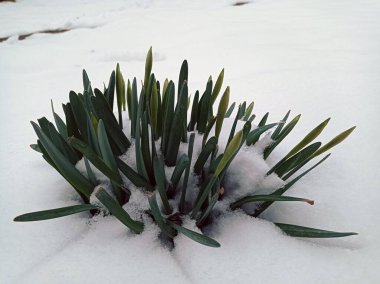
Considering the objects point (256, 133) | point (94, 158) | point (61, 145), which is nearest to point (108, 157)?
point (94, 158)

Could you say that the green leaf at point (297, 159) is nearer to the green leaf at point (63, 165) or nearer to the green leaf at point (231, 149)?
the green leaf at point (231, 149)

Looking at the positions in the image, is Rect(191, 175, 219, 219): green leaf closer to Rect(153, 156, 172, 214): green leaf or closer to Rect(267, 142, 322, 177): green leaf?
Rect(153, 156, 172, 214): green leaf

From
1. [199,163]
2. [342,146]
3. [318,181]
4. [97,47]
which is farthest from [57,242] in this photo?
[97,47]

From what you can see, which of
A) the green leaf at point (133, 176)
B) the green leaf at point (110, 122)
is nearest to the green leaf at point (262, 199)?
the green leaf at point (133, 176)

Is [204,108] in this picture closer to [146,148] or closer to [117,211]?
[146,148]

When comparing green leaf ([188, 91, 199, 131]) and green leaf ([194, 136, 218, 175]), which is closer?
green leaf ([194, 136, 218, 175])

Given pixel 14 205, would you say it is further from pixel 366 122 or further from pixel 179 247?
pixel 366 122

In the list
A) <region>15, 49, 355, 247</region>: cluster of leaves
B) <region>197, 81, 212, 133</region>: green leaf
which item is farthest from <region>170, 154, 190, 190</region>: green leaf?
<region>197, 81, 212, 133</region>: green leaf
